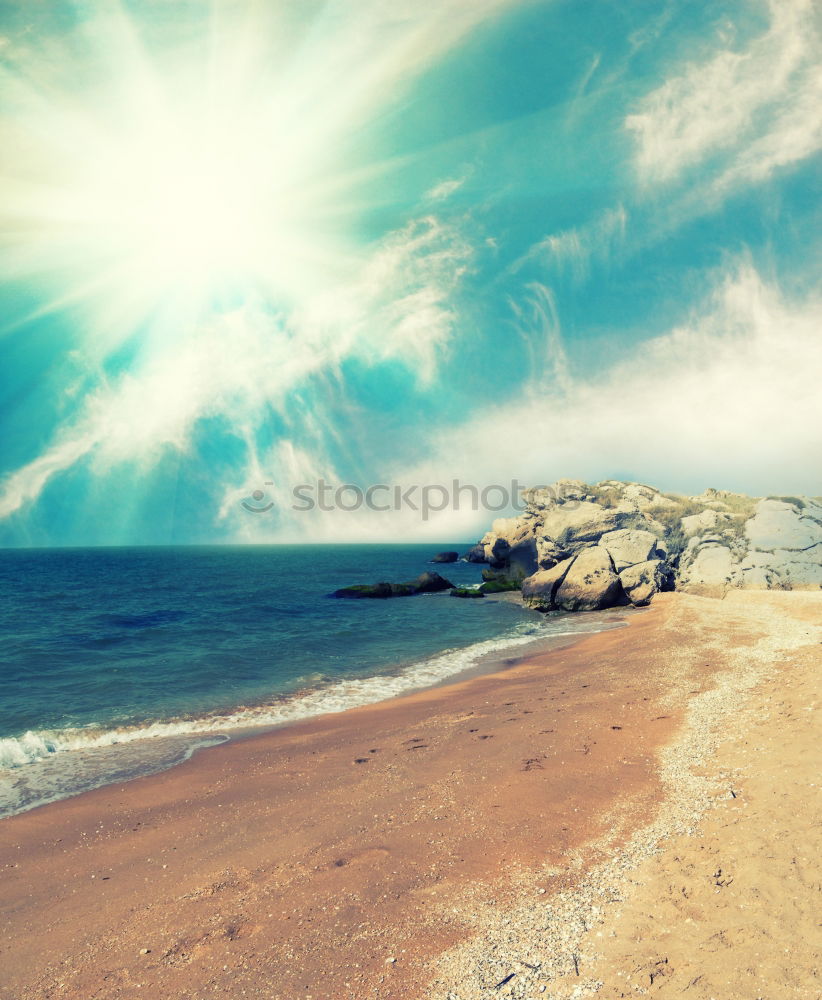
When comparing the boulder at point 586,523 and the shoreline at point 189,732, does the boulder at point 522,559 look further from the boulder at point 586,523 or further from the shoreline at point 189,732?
the shoreline at point 189,732

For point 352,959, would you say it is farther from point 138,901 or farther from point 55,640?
point 55,640

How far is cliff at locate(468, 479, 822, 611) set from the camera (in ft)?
123

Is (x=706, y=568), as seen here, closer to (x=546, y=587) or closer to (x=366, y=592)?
(x=546, y=587)

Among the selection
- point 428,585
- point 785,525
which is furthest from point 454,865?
point 428,585

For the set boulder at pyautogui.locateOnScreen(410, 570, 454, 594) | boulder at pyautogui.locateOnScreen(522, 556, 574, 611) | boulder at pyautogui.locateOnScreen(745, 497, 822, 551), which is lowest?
boulder at pyautogui.locateOnScreen(410, 570, 454, 594)

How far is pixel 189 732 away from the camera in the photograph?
16.8m

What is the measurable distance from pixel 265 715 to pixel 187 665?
29.0 feet

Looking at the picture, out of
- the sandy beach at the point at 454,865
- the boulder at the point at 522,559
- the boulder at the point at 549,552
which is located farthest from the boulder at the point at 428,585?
the sandy beach at the point at 454,865

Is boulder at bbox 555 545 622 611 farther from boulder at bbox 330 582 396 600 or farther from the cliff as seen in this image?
boulder at bbox 330 582 396 600

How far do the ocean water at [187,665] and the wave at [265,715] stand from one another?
0.06 meters

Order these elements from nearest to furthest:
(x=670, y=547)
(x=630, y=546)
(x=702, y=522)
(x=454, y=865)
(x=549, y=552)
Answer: (x=454, y=865) → (x=630, y=546) → (x=670, y=547) → (x=702, y=522) → (x=549, y=552)

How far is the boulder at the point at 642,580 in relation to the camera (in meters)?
39.6

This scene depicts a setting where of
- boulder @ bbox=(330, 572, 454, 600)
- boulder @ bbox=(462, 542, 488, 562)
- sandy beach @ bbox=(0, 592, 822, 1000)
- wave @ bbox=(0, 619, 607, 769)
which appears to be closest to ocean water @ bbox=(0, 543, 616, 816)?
wave @ bbox=(0, 619, 607, 769)

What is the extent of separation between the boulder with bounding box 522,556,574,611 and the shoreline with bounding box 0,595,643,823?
56.4 ft
